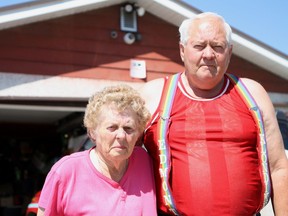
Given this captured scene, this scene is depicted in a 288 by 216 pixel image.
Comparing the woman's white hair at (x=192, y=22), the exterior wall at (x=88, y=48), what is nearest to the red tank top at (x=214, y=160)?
the woman's white hair at (x=192, y=22)

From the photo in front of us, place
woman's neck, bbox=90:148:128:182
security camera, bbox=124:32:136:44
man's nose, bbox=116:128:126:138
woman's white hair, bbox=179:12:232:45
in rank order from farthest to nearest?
security camera, bbox=124:32:136:44 → woman's white hair, bbox=179:12:232:45 → woman's neck, bbox=90:148:128:182 → man's nose, bbox=116:128:126:138

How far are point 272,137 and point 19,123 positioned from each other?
380 inches

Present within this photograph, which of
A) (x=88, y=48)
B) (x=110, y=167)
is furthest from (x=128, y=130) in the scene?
(x=88, y=48)

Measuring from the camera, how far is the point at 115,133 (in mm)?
2180

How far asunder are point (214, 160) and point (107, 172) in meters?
0.55

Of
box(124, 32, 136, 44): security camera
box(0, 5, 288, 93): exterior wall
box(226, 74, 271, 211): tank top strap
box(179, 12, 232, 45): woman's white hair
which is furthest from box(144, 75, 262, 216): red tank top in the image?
box(124, 32, 136, 44): security camera

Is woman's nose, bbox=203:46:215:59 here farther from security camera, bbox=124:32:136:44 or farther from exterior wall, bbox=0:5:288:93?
security camera, bbox=124:32:136:44

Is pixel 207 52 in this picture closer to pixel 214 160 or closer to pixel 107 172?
pixel 214 160

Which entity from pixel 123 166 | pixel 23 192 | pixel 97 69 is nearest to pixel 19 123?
pixel 23 192

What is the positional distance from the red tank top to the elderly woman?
156 millimetres

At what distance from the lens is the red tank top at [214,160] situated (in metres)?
2.25

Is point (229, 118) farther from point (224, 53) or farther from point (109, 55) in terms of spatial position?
point (109, 55)

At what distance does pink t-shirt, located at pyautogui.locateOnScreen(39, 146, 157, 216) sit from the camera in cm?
217

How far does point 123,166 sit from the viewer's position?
2.32 meters
